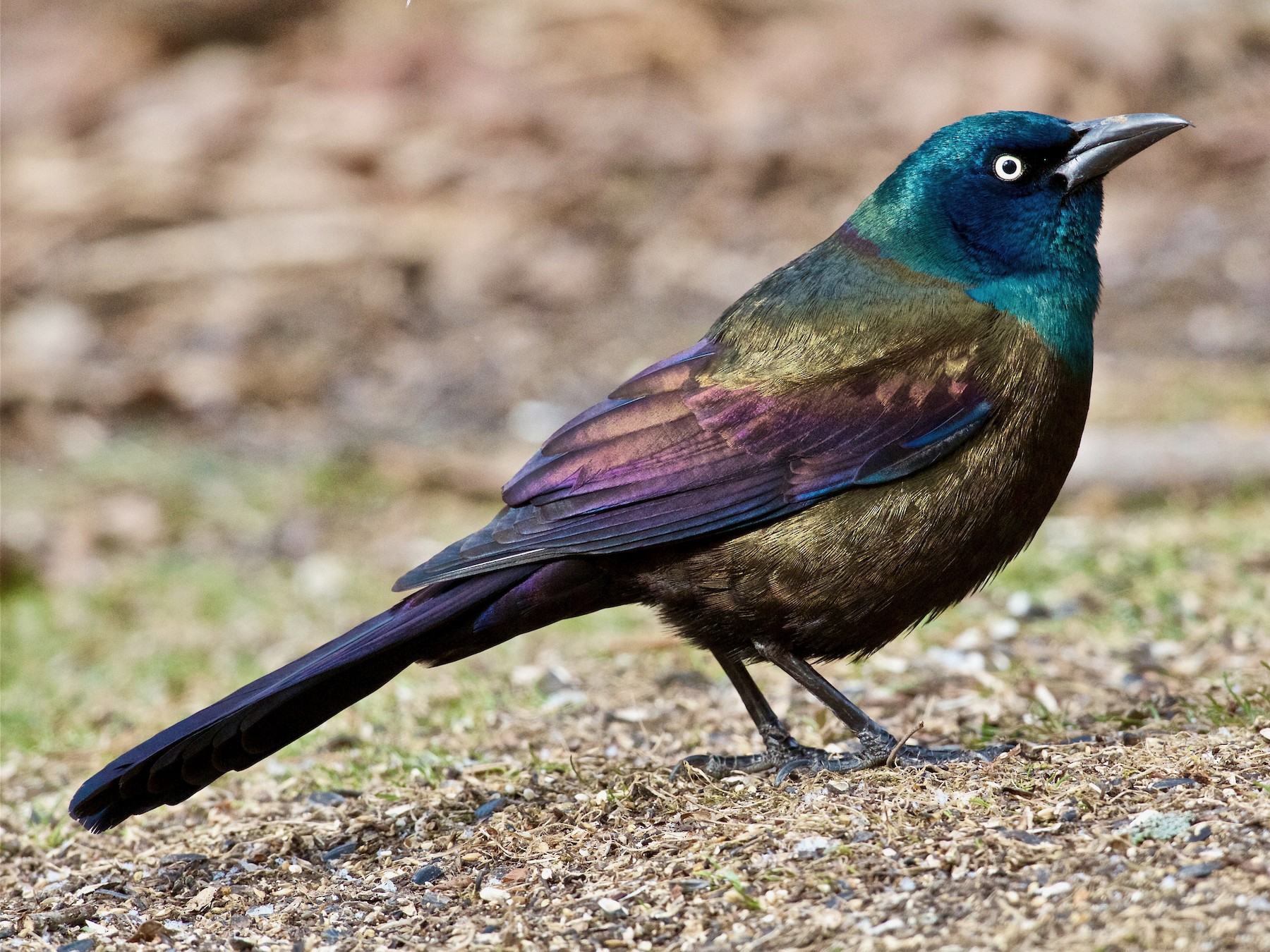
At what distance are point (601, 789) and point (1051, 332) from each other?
60.5 inches

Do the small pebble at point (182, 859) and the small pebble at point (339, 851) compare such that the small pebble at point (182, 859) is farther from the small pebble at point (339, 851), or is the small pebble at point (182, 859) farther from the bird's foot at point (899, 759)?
the bird's foot at point (899, 759)

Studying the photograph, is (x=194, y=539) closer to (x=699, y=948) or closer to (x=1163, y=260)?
(x=699, y=948)

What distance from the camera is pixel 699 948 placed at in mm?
2748

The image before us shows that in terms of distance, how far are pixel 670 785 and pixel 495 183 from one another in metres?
8.44

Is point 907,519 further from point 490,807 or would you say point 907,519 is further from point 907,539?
point 490,807

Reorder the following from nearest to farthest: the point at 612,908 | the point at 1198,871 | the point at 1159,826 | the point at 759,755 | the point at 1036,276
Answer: the point at 1198,871 < the point at 1159,826 < the point at 612,908 < the point at 1036,276 < the point at 759,755

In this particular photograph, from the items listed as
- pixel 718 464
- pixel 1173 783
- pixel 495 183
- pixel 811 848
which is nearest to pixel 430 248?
pixel 495 183

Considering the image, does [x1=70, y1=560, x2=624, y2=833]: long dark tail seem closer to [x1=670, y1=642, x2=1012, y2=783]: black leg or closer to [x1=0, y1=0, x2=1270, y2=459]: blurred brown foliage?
[x1=670, y1=642, x2=1012, y2=783]: black leg

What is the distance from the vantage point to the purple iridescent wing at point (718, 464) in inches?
133

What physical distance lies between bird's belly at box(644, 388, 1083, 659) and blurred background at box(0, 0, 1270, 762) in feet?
8.36

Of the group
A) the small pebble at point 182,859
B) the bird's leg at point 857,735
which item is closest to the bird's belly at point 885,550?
the bird's leg at point 857,735

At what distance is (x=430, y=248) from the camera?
10.9 meters

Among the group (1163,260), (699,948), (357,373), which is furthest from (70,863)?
(1163,260)

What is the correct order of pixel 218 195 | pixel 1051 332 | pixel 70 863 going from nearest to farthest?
1. pixel 1051 332
2. pixel 70 863
3. pixel 218 195
